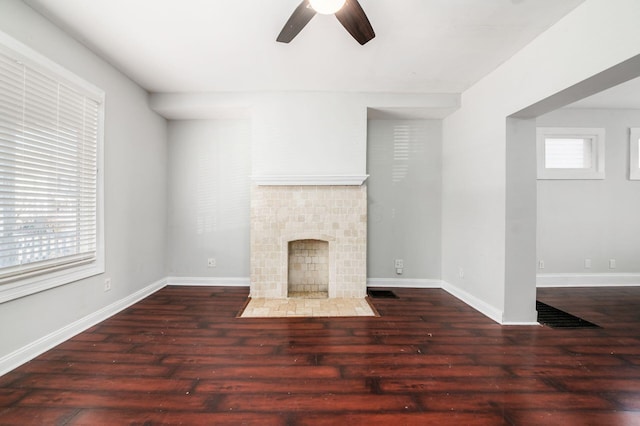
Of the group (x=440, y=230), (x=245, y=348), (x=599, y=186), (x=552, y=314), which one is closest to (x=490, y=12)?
(x=440, y=230)

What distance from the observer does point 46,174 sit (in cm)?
214

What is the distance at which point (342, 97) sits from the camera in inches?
135

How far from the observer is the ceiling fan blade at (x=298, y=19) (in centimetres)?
172

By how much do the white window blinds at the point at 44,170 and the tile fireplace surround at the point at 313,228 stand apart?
166 centimetres

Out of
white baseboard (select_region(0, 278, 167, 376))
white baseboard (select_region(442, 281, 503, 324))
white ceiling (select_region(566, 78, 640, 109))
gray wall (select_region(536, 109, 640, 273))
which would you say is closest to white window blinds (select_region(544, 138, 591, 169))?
gray wall (select_region(536, 109, 640, 273))

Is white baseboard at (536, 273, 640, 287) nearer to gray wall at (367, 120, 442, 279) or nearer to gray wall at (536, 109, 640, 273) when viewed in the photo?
gray wall at (536, 109, 640, 273)

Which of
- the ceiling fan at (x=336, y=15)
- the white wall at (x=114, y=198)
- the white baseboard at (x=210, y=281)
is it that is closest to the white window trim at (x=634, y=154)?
the ceiling fan at (x=336, y=15)

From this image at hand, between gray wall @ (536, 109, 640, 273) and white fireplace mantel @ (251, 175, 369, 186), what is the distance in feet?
9.43

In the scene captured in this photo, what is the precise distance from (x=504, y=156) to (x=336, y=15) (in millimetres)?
2086

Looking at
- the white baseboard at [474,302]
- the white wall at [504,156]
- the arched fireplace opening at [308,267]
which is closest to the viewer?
the white wall at [504,156]

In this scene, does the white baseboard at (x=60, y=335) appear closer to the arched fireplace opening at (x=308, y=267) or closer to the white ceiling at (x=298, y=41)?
the arched fireplace opening at (x=308, y=267)

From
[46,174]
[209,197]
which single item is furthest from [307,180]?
[46,174]

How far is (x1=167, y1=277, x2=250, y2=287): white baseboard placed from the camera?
3885 mm

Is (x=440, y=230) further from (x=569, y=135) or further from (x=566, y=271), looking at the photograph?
(x=569, y=135)
